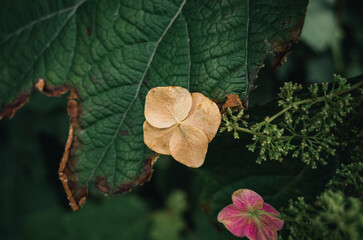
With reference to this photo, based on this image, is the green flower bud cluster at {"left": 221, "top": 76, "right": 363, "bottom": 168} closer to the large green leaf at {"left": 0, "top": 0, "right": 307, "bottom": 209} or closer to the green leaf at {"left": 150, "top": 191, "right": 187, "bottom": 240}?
the large green leaf at {"left": 0, "top": 0, "right": 307, "bottom": 209}

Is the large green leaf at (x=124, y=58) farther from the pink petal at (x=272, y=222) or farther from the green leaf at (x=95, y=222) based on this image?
the green leaf at (x=95, y=222)

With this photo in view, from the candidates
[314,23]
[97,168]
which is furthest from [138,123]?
[314,23]

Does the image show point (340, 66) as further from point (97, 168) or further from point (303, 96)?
point (97, 168)

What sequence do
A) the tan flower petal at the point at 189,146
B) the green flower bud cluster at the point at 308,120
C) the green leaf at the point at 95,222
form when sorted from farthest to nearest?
the green leaf at the point at 95,222 < the tan flower petal at the point at 189,146 < the green flower bud cluster at the point at 308,120

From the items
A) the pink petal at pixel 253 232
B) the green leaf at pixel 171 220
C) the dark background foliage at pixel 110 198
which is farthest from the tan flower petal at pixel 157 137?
the green leaf at pixel 171 220

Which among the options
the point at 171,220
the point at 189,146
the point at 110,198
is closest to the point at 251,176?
the point at 189,146

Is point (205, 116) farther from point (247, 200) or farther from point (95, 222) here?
point (95, 222)

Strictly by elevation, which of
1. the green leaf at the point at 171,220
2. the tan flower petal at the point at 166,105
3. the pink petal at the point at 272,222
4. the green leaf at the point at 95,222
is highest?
the tan flower petal at the point at 166,105
